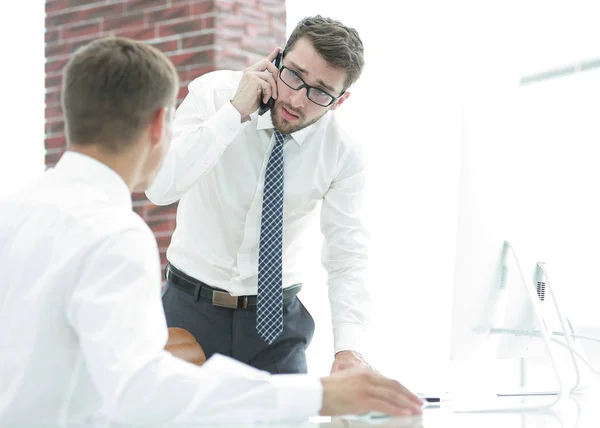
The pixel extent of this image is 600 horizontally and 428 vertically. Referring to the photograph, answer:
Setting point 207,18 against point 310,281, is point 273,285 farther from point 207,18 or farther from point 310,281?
point 310,281

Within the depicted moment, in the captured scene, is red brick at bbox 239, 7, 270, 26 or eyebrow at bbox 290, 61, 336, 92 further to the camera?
red brick at bbox 239, 7, 270, 26

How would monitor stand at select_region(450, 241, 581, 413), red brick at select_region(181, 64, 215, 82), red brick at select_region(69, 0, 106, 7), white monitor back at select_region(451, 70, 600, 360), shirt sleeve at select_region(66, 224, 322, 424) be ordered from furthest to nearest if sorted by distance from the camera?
1. red brick at select_region(69, 0, 106, 7)
2. red brick at select_region(181, 64, 215, 82)
3. white monitor back at select_region(451, 70, 600, 360)
4. monitor stand at select_region(450, 241, 581, 413)
5. shirt sleeve at select_region(66, 224, 322, 424)

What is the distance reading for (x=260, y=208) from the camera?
7.70 ft

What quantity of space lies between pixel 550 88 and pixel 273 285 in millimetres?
1914

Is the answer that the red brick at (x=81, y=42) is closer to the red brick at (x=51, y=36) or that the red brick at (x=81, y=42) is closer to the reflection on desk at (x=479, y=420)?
the red brick at (x=51, y=36)

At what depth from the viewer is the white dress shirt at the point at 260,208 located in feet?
7.63

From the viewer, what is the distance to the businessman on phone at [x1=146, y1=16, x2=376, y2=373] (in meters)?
2.21

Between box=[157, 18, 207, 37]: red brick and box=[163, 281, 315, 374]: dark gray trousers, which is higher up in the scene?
box=[157, 18, 207, 37]: red brick

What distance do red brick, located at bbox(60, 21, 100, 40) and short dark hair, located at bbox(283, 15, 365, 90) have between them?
1.75 metres

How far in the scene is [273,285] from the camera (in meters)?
2.26

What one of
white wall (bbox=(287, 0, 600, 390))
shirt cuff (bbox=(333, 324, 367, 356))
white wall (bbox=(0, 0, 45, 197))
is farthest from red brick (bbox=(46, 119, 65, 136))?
shirt cuff (bbox=(333, 324, 367, 356))

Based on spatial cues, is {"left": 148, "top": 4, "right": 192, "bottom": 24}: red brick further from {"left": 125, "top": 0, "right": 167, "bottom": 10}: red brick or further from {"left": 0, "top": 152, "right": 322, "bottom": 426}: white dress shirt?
{"left": 0, "top": 152, "right": 322, "bottom": 426}: white dress shirt

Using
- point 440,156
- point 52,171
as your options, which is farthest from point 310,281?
point 52,171

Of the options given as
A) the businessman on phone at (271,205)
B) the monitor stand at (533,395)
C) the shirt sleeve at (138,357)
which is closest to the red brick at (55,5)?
the businessman on phone at (271,205)
